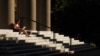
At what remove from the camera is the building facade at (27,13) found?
1005 inches

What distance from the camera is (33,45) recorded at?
2398cm

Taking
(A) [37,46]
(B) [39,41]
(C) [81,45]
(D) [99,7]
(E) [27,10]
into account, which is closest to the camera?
(A) [37,46]

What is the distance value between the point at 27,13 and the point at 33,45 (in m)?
6.62

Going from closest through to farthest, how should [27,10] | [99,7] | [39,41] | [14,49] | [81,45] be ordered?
[14,49] < [39,41] < [27,10] < [81,45] < [99,7]

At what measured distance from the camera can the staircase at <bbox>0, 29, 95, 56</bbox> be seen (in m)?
20.8

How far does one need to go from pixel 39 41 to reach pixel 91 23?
1788cm

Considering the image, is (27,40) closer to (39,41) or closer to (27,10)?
(39,41)

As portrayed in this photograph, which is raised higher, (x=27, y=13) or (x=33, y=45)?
(x=27, y=13)

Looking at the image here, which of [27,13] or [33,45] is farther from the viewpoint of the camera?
[27,13]

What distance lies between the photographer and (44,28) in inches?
1303

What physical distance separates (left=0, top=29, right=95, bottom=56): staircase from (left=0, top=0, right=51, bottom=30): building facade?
93cm

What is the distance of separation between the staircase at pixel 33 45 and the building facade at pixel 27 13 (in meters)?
0.93

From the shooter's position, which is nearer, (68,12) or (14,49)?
(14,49)

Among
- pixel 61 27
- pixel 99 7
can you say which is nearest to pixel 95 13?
pixel 99 7
